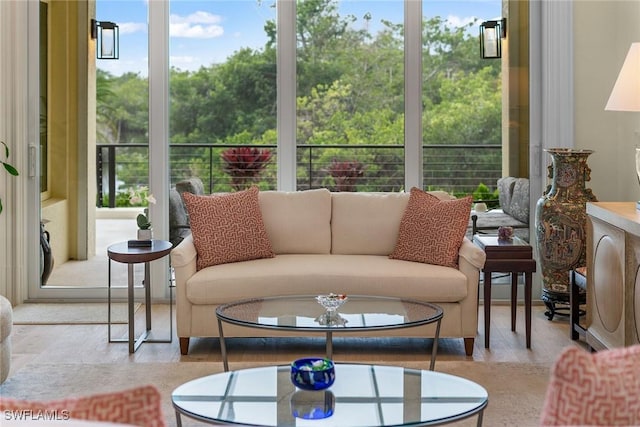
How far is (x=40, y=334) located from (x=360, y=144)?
247 centimetres

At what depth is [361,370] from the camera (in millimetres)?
3428

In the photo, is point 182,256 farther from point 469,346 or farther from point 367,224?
point 469,346

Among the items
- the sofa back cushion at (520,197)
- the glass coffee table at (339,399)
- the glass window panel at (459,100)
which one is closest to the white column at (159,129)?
the glass window panel at (459,100)

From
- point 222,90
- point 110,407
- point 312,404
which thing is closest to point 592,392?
point 110,407

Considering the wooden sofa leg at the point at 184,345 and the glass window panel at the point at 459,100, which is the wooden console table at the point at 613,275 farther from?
the wooden sofa leg at the point at 184,345

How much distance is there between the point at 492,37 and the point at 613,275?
2.41m

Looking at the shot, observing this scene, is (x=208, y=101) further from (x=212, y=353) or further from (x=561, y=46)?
(x=561, y=46)

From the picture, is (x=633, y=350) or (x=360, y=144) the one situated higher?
(x=360, y=144)

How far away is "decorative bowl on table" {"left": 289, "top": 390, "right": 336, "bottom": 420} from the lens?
2959mm

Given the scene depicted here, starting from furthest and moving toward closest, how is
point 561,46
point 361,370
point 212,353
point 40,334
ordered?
point 561,46 → point 40,334 → point 212,353 → point 361,370

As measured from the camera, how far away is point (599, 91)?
240 inches

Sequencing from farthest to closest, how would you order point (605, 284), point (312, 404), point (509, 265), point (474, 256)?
point (509, 265) → point (474, 256) → point (605, 284) → point (312, 404)

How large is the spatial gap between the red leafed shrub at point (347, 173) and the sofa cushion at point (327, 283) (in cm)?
138

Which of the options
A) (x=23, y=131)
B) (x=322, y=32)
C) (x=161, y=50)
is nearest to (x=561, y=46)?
(x=322, y=32)
